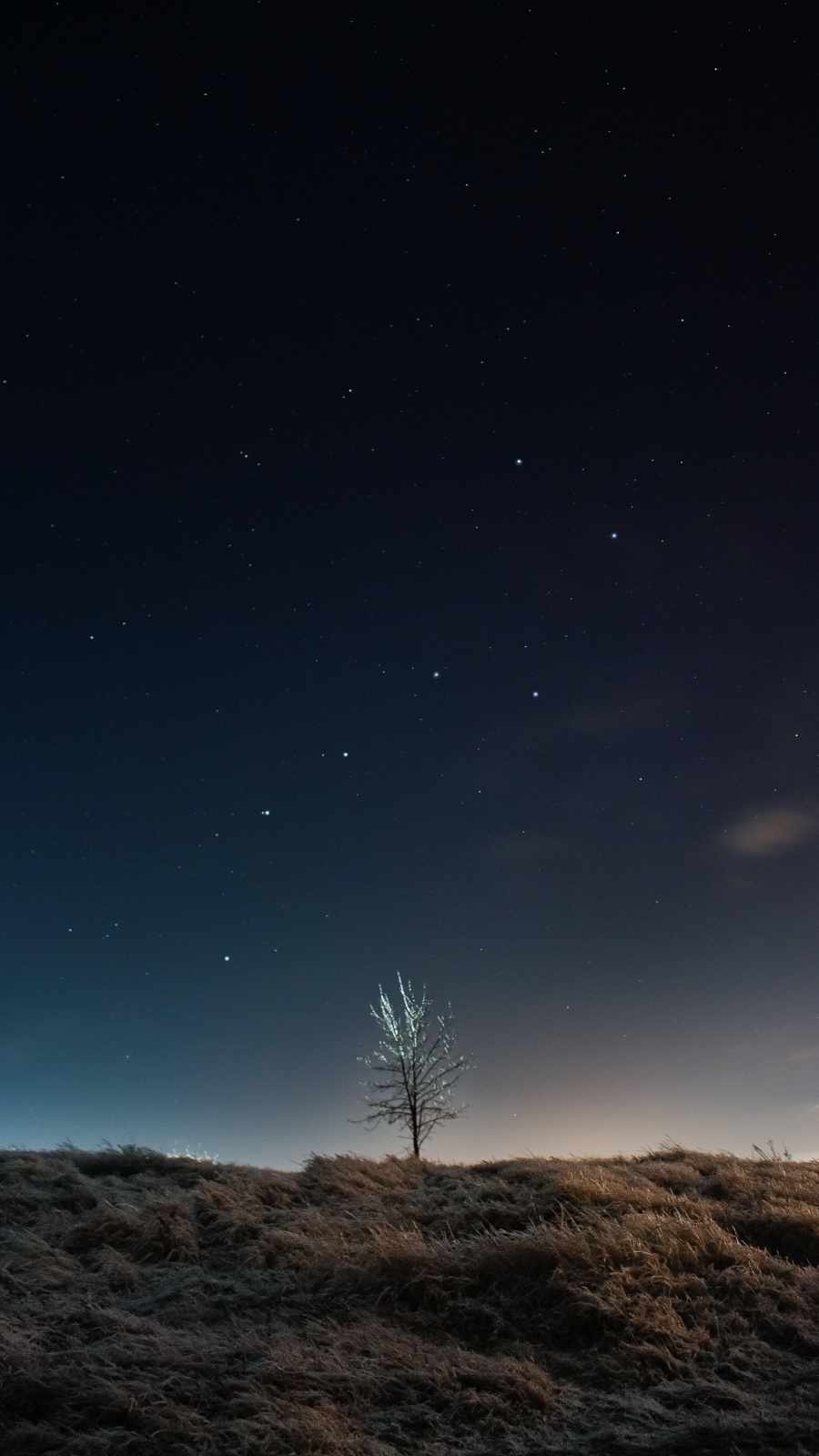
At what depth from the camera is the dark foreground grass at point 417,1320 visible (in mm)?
6746

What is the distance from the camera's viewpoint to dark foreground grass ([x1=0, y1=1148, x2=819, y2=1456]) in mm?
6746

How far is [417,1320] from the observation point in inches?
348

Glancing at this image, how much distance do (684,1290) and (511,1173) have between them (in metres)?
5.87

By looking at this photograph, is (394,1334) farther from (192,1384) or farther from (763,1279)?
(763,1279)

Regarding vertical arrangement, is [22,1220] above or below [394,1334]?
above

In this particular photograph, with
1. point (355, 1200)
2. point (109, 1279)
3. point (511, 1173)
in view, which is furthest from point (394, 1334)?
point (511, 1173)

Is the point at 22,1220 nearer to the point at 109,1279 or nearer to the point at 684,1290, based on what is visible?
the point at 109,1279

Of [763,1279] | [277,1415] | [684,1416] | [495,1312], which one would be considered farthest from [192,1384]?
[763,1279]

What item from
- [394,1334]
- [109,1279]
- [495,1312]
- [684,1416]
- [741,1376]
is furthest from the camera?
[109,1279]

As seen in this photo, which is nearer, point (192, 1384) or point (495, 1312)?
point (192, 1384)

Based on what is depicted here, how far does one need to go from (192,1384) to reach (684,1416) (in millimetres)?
3667

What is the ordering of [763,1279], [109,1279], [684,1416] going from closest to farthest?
1. [684,1416]
2. [763,1279]
3. [109,1279]

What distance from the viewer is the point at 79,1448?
648 centimetres

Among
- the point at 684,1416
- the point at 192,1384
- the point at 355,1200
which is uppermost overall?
the point at 355,1200
